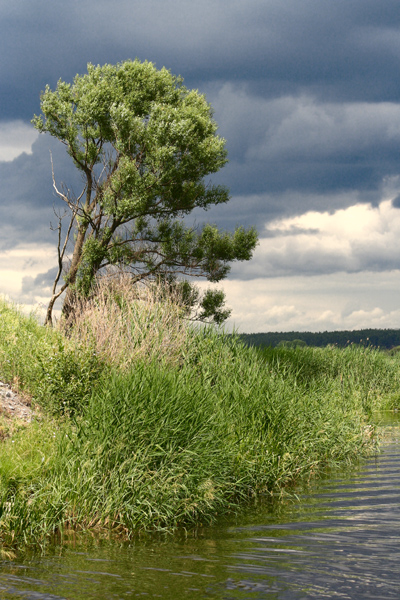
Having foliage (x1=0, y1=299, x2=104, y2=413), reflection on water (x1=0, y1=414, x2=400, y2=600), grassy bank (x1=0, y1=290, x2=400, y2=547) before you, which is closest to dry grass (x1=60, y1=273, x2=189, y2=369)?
grassy bank (x1=0, y1=290, x2=400, y2=547)

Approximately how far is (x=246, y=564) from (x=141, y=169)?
80.2 feet

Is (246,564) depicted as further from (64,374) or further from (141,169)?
(141,169)

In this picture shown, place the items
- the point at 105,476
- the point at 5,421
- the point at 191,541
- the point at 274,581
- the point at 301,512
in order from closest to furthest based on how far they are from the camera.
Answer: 1. the point at 274,581
2. the point at 191,541
3. the point at 105,476
4. the point at 301,512
5. the point at 5,421

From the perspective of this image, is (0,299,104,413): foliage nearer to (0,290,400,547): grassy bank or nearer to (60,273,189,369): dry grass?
(0,290,400,547): grassy bank

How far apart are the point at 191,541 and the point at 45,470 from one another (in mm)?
2498

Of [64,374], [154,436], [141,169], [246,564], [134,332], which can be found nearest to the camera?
[246,564]

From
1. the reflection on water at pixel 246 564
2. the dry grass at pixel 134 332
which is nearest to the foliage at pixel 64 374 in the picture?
the dry grass at pixel 134 332

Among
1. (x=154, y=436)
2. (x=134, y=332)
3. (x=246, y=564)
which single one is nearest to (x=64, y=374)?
(x=134, y=332)

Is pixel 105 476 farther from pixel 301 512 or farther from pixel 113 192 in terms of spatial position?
pixel 113 192

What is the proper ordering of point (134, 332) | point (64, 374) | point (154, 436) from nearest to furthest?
point (154, 436) → point (64, 374) → point (134, 332)

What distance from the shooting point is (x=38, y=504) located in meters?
7.62

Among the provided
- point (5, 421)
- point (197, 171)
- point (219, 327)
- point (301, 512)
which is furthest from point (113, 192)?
point (301, 512)

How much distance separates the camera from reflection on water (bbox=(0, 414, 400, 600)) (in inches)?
221

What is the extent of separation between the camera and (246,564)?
6344 millimetres
